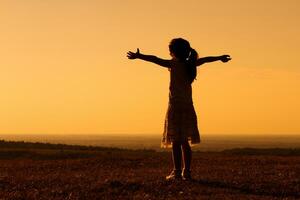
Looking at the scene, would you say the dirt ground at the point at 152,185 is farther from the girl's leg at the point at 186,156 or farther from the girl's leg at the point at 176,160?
the girl's leg at the point at 176,160

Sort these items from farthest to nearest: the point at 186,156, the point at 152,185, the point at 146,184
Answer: the point at 186,156, the point at 146,184, the point at 152,185

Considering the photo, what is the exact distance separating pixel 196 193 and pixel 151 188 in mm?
1221

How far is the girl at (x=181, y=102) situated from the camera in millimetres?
15555

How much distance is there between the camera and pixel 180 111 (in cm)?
1563

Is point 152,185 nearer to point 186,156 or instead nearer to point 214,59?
point 186,156

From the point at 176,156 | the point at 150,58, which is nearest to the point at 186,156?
the point at 176,156

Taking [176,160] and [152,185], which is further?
[176,160]

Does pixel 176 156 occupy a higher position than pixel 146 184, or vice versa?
pixel 176 156

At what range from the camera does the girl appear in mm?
15555

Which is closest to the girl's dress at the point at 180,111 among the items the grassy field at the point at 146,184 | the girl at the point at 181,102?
the girl at the point at 181,102

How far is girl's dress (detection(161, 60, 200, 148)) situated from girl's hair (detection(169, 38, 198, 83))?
0.12 m

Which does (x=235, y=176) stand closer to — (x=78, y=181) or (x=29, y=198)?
(x=78, y=181)

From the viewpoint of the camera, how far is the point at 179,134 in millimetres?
15555

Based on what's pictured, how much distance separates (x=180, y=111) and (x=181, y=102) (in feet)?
0.72
